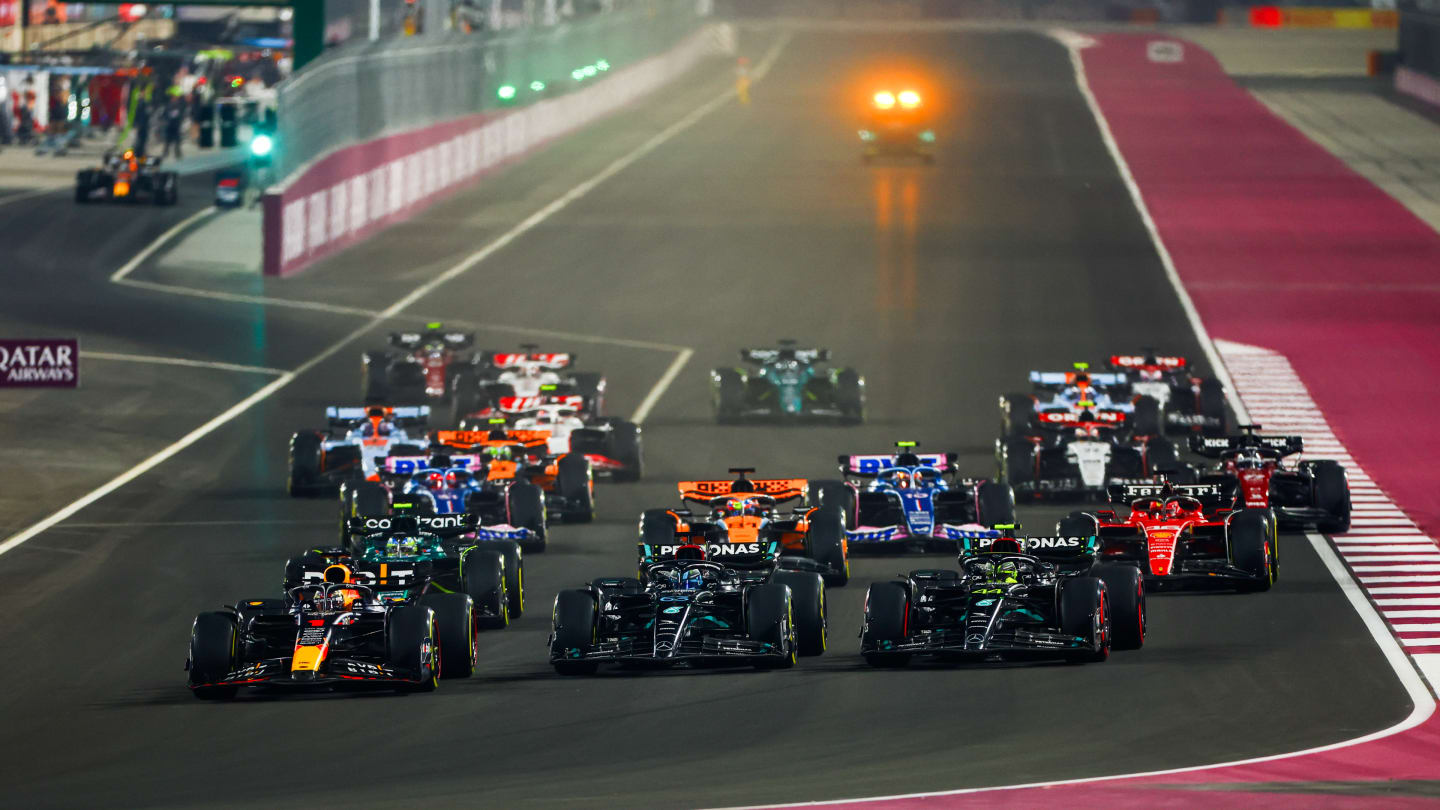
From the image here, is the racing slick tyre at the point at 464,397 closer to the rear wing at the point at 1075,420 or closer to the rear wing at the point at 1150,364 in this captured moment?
the rear wing at the point at 1075,420

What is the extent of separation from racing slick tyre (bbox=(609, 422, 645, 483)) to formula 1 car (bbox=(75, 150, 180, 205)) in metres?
38.0

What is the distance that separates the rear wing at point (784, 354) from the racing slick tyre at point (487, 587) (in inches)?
665

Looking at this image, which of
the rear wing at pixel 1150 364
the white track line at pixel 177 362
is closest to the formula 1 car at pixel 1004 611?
the rear wing at pixel 1150 364

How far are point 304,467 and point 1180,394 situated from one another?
51.7ft

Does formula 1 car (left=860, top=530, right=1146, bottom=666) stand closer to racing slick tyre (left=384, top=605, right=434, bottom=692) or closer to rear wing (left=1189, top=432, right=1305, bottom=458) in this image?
racing slick tyre (left=384, top=605, right=434, bottom=692)

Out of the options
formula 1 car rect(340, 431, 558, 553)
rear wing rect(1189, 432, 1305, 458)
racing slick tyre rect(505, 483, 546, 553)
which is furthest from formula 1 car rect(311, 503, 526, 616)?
rear wing rect(1189, 432, 1305, 458)

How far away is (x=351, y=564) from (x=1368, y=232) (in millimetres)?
50082

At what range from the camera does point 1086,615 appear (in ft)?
85.4

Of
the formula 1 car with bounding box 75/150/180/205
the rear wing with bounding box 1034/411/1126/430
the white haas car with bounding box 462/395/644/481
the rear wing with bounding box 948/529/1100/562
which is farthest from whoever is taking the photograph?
the formula 1 car with bounding box 75/150/180/205

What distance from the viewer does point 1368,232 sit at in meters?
71.6

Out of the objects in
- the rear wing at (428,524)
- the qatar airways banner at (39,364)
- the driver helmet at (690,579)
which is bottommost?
the qatar airways banner at (39,364)

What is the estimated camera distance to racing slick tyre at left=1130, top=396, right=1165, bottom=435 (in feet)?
136

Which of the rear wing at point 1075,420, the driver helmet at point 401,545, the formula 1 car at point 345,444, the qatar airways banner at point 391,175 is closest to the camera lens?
the driver helmet at point 401,545

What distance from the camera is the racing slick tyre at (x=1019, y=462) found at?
122ft
